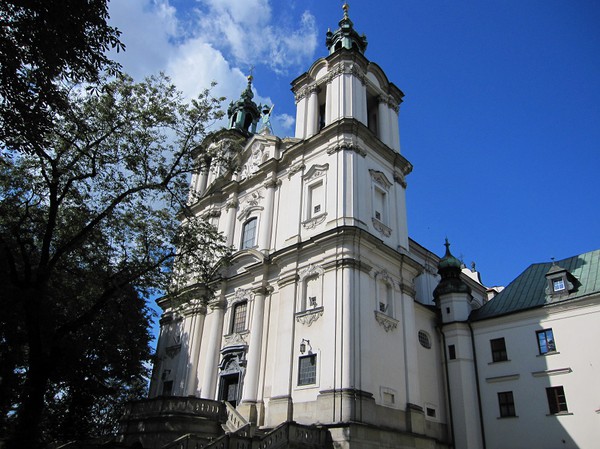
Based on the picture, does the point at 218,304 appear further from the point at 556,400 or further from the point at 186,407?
the point at 556,400

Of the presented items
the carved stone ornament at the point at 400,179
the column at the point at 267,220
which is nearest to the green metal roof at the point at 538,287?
the carved stone ornament at the point at 400,179

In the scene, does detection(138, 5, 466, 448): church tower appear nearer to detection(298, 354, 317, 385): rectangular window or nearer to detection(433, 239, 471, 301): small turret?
detection(298, 354, 317, 385): rectangular window

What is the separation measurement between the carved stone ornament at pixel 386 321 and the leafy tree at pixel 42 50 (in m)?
13.9

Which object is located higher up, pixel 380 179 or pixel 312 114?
pixel 312 114

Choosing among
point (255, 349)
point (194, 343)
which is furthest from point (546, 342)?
point (194, 343)

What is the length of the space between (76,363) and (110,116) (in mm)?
12464

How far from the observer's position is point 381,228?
867 inches

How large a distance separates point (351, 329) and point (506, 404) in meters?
8.64

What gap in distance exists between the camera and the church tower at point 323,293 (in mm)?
17766

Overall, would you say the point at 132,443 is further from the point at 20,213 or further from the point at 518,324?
the point at 518,324

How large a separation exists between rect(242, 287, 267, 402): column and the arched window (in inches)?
150

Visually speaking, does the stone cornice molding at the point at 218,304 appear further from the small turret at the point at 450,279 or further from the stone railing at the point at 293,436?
the small turret at the point at 450,279

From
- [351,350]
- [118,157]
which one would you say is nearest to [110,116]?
[118,157]

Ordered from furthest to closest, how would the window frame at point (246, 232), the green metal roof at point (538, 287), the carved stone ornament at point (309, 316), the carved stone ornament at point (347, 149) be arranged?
the window frame at point (246, 232), the carved stone ornament at point (347, 149), the green metal roof at point (538, 287), the carved stone ornament at point (309, 316)
